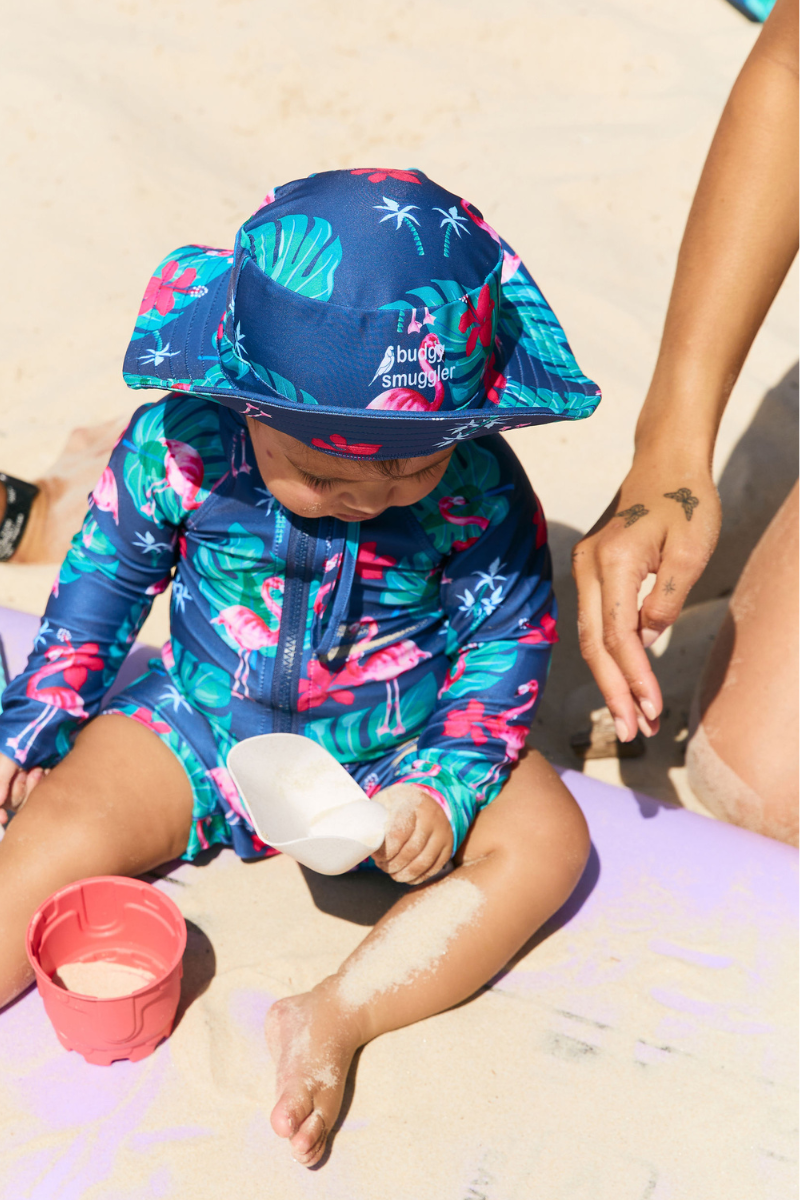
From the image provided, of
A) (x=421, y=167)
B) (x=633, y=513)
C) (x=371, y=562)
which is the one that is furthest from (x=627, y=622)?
(x=421, y=167)

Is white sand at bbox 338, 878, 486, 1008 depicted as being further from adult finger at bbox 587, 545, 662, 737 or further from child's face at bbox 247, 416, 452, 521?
child's face at bbox 247, 416, 452, 521

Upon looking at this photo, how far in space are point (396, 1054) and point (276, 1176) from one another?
0.20m

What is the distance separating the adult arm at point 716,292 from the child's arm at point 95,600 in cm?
54

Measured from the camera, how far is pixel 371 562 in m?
1.28

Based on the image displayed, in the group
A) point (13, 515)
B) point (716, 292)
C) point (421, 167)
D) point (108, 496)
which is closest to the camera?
point (108, 496)

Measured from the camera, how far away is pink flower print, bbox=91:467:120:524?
4.29 feet

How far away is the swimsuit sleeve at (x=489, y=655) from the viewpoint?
1321 millimetres

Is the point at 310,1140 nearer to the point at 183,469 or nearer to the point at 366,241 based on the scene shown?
the point at 183,469

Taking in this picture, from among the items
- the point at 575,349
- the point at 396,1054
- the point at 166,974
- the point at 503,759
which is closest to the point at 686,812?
the point at 503,759

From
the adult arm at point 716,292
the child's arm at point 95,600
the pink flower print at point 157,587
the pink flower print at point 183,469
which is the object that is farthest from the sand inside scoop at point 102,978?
the adult arm at point 716,292

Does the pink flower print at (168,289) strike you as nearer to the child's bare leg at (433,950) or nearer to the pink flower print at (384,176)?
the pink flower print at (384,176)

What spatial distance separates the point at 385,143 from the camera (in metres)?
2.84

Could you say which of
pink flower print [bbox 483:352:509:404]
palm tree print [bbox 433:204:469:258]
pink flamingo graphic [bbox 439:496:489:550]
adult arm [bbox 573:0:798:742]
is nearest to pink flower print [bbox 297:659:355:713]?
pink flamingo graphic [bbox 439:496:489:550]

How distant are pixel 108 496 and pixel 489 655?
1.73ft
